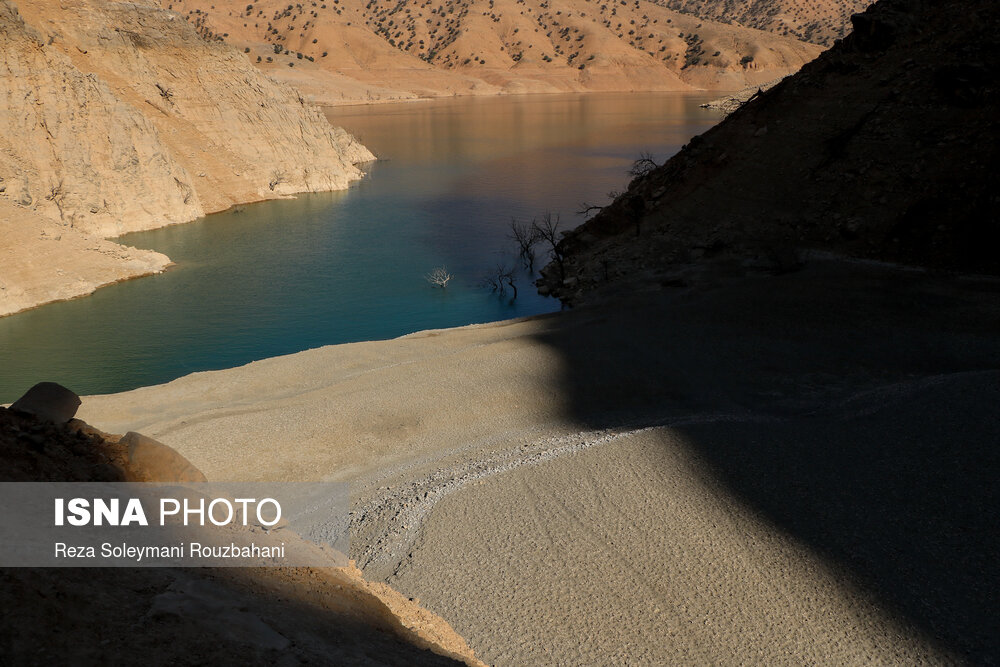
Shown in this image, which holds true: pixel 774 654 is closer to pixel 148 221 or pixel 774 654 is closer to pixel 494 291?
pixel 494 291

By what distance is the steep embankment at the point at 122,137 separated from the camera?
82.1 feet

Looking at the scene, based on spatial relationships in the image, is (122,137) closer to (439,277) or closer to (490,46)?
(439,277)

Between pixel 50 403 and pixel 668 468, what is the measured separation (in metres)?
6.87

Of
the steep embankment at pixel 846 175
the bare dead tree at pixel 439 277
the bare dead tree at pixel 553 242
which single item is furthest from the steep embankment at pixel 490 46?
the steep embankment at pixel 846 175

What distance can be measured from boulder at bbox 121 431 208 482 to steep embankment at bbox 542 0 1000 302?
1625 centimetres

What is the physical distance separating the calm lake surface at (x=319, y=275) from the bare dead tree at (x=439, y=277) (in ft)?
1.06

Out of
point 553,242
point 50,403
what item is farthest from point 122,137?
A: point 50,403

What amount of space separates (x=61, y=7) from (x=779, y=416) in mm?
37209

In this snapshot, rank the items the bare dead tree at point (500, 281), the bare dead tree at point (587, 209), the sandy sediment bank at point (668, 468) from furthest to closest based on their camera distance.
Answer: the bare dead tree at point (587, 209) < the bare dead tree at point (500, 281) < the sandy sediment bank at point (668, 468)

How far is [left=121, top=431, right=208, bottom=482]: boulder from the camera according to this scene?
7406 millimetres

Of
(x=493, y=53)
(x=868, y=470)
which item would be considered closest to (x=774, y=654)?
(x=868, y=470)

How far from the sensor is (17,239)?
899 inches

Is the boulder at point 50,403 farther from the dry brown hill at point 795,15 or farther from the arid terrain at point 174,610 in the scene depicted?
the dry brown hill at point 795,15

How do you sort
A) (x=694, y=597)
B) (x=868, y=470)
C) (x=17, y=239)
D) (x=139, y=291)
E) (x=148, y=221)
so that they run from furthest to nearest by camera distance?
(x=148, y=221) → (x=139, y=291) → (x=17, y=239) → (x=868, y=470) → (x=694, y=597)
